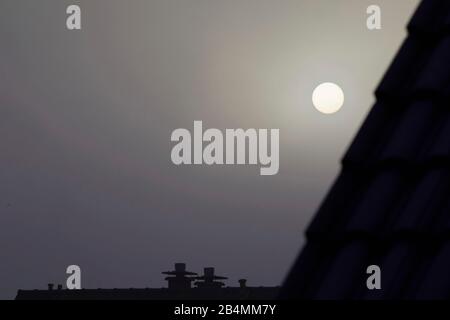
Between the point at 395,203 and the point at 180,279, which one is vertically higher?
the point at 180,279

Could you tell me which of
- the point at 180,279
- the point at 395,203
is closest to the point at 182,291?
the point at 180,279

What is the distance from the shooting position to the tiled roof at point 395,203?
426 centimetres

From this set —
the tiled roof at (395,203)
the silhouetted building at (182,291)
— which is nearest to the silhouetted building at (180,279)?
the silhouetted building at (182,291)

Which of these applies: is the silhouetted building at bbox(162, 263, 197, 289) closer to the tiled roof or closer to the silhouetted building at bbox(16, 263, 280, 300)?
the silhouetted building at bbox(16, 263, 280, 300)

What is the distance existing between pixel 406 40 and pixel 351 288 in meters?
1.37

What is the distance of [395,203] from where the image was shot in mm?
4512

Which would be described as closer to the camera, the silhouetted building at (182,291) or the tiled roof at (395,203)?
the tiled roof at (395,203)

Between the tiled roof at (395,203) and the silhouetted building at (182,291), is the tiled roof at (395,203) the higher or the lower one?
the lower one

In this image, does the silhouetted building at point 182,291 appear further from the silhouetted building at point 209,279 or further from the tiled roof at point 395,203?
the tiled roof at point 395,203

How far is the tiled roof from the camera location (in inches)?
168

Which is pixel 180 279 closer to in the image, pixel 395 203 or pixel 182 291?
pixel 182 291
